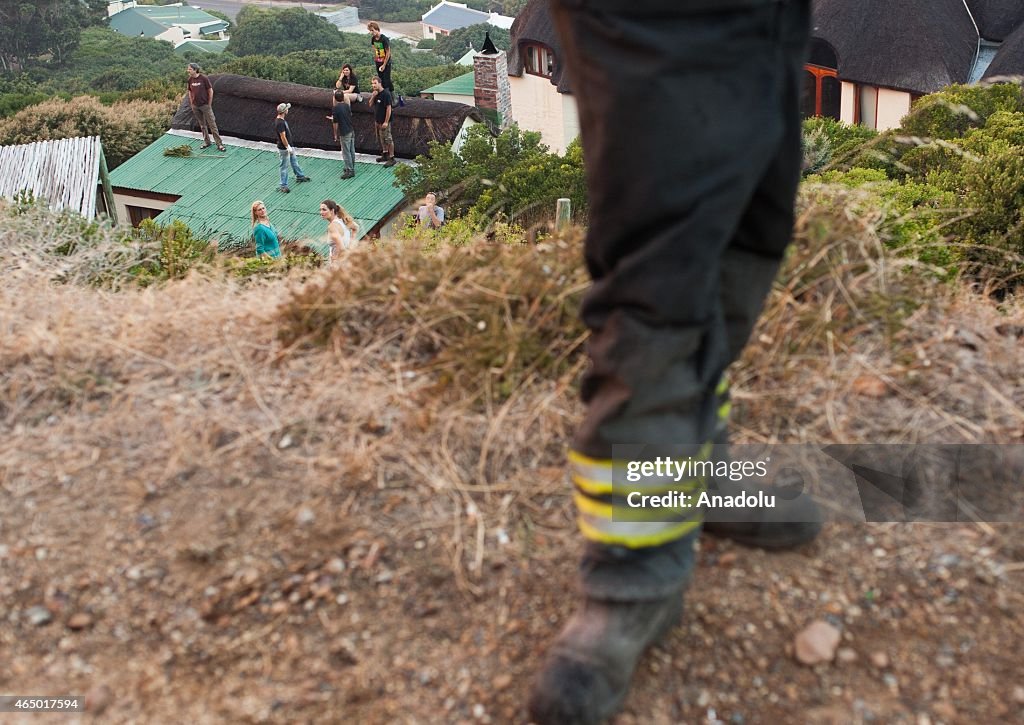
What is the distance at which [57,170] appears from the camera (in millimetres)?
12906

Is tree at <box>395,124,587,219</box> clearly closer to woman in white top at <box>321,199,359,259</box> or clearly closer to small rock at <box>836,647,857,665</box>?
woman in white top at <box>321,199,359,259</box>

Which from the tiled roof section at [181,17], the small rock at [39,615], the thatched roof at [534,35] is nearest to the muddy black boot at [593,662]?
the small rock at [39,615]

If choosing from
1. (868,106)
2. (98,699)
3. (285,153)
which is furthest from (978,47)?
(98,699)

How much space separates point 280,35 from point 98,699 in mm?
69557

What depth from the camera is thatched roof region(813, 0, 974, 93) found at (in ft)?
69.2

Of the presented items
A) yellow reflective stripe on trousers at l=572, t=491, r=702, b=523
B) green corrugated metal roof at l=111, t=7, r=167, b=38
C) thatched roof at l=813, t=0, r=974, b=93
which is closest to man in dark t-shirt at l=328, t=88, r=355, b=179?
thatched roof at l=813, t=0, r=974, b=93

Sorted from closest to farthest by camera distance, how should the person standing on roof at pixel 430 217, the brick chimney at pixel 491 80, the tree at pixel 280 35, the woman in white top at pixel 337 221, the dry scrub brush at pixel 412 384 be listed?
the dry scrub brush at pixel 412 384 → the woman in white top at pixel 337 221 → the person standing on roof at pixel 430 217 → the brick chimney at pixel 491 80 → the tree at pixel 280 35

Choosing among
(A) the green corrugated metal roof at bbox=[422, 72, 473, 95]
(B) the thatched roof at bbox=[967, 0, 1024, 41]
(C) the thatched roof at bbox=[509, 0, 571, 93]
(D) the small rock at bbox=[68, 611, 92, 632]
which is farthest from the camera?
(A) the green corrugated metal roof at bbox=[422, 72, 473, 95]

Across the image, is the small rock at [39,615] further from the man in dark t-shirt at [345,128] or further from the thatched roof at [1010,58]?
the thatched roof at [1010,58]

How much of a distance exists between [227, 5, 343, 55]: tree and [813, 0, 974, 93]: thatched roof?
1919 inches

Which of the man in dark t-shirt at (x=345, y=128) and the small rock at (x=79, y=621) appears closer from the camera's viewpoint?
the small rock at (x=79, y=621)

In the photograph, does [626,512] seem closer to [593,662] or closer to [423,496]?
[593,662]

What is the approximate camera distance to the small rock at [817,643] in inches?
79.6

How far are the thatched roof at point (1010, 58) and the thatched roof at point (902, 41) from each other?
76cm
